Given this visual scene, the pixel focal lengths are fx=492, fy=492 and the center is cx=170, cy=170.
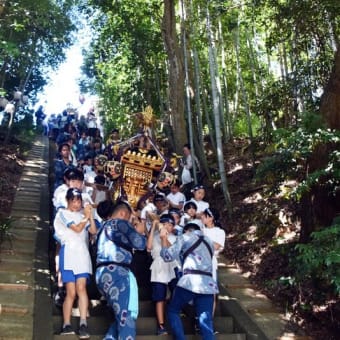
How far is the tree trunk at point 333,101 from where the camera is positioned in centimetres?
631

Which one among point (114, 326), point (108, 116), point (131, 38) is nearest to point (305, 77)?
point (114, 326)

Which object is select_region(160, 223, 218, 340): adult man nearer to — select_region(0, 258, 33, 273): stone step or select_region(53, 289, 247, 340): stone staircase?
select_region(53, 289, 247, 340): stone staircase

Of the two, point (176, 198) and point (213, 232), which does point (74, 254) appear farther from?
point (176, 198)

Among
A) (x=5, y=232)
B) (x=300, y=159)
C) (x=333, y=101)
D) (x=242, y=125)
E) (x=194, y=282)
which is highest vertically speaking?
(x=242, y=125)

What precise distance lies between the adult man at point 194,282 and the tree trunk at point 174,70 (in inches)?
272

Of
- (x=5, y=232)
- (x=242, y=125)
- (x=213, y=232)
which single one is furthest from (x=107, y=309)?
(x=242, y=125)

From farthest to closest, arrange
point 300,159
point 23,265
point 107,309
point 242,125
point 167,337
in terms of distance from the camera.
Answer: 1. point 242,125
2. point 23,265
3. point 300,159
4. point 107,309
5. point 167,337

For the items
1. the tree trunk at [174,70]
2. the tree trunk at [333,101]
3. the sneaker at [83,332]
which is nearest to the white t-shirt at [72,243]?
the sneaker at [83,332]

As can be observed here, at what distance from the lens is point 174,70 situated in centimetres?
1169

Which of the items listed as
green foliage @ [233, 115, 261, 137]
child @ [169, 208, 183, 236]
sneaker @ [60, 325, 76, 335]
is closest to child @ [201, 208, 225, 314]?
child @ [169, 208, 183, 236]

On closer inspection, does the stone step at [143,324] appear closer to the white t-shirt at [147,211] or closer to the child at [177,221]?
the child at [177,221]

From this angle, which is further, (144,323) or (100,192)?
(100,192)

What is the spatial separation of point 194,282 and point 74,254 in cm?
123

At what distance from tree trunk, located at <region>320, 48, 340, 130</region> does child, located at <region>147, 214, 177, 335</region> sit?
2480 millimetres
